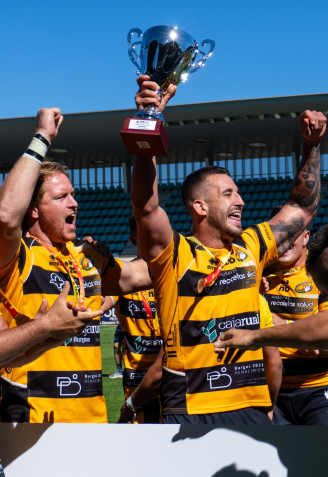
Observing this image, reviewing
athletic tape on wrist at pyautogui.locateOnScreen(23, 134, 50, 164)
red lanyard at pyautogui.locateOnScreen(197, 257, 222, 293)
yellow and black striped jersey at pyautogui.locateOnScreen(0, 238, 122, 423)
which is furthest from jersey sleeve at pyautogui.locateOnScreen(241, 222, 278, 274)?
athletic tape on wrist at pyautogui.locateOnScreen(23, 134, 50, 164)

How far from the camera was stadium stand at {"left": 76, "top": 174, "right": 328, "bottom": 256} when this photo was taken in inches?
930

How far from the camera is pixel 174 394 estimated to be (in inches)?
102

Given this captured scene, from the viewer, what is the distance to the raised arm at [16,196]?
6.97ft

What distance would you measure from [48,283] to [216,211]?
1053mm

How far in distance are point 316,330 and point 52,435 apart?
116 cm

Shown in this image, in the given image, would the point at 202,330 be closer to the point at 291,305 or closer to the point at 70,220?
the point at 70,220


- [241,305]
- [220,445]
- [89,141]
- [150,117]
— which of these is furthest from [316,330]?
[89,141]

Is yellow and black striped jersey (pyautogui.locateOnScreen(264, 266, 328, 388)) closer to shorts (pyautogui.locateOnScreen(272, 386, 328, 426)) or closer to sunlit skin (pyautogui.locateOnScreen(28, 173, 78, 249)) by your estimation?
shorts (pyautogui.locateOnScreen(272, 386, 328, 426))

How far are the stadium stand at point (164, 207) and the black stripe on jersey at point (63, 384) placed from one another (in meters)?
20.3

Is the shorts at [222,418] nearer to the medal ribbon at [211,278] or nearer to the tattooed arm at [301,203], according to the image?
the medal ribbon at [211,278]

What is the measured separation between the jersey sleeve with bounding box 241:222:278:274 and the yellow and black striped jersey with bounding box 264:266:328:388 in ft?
3.79

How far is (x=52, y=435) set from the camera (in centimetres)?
212

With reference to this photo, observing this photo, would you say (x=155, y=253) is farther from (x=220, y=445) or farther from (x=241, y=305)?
(x=220, y=445)

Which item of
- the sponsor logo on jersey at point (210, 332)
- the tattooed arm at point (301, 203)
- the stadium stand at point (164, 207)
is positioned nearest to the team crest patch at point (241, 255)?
the tattooed arm at point (301, 203)
